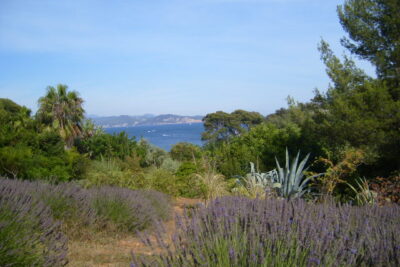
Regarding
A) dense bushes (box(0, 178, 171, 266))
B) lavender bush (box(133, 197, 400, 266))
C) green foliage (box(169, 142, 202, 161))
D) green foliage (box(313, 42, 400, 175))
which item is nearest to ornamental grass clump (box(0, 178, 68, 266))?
dense bushes (box(0, 178, 171, 266))

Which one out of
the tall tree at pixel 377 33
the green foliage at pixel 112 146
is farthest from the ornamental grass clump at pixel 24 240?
the green foliage at pixel 112 146

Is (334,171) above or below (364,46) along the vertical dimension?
below

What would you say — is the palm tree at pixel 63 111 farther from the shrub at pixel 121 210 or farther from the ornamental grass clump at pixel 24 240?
the ornamental grass clump at pixel 24 240

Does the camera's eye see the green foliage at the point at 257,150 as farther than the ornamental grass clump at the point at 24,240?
Yes

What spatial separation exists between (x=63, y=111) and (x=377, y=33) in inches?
751

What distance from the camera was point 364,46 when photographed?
10.8 meters

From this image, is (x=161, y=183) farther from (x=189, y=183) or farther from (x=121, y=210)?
(x=121, y=210)

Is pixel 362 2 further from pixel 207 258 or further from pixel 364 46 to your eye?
pixel 207 258

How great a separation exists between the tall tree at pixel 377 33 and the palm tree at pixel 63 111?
58.7 ft

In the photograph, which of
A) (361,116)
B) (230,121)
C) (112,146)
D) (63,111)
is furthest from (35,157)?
(230,121)

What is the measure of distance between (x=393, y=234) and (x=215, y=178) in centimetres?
656

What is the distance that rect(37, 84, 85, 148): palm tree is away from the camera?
23.8m

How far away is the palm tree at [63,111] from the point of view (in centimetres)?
2380

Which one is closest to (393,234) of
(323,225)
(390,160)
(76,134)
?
(323,225)
